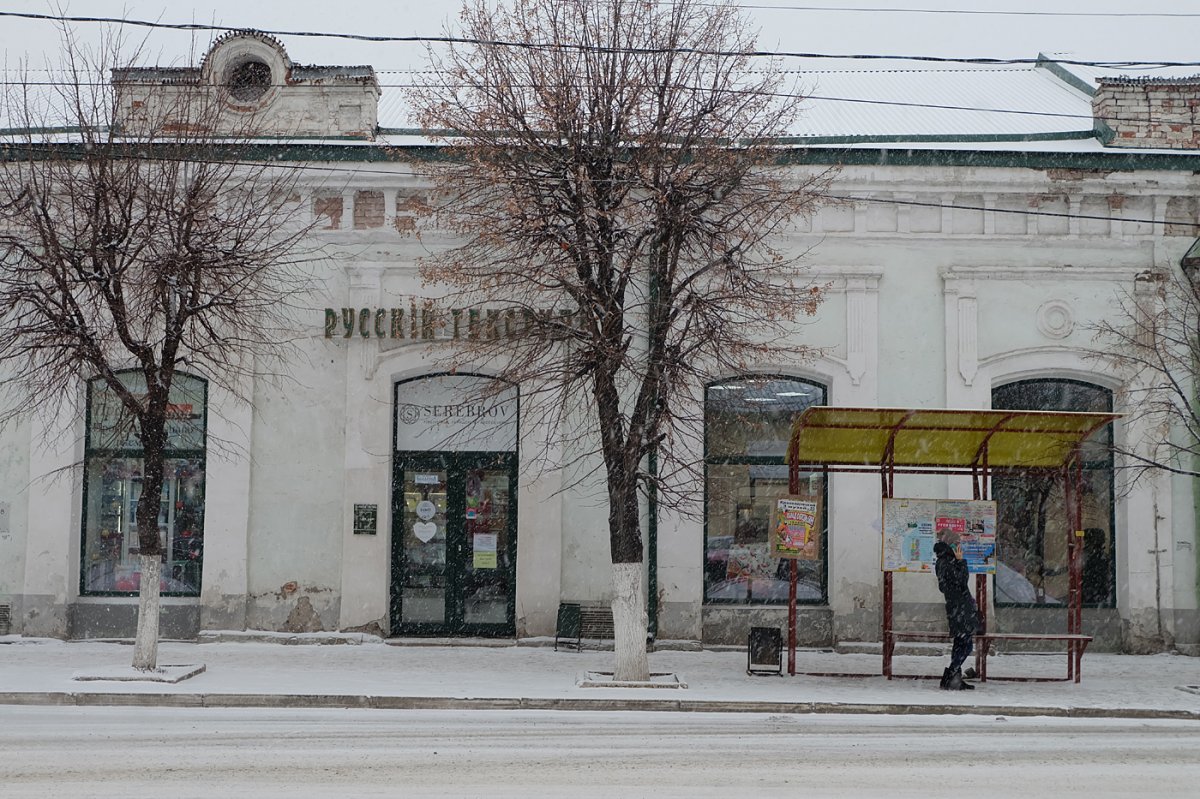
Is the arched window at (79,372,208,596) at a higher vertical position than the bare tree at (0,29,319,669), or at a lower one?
lower

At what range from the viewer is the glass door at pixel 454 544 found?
53.4 ft

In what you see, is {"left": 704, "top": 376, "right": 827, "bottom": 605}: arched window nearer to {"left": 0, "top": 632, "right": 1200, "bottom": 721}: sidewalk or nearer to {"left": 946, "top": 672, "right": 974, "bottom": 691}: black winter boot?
{"left": 0, "top": 632, "right": 1200, "bottom": 721}: sidewalk

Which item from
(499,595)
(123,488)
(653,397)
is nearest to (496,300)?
(653,397)

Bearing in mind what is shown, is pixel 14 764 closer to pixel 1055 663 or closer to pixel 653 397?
pixel 653 397

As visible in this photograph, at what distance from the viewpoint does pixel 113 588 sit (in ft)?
53.6

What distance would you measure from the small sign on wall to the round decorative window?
5.94 meters

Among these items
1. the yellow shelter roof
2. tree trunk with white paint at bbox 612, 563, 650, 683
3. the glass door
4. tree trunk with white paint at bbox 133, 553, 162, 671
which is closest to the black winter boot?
the yellow shelter roof

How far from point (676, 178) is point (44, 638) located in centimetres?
1023

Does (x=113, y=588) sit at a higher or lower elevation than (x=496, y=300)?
lower

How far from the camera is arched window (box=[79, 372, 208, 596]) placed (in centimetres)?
1631

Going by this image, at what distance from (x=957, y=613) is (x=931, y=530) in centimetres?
137

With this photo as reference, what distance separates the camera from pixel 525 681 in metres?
13.1

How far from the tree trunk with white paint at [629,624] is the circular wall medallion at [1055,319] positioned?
22.4 ft

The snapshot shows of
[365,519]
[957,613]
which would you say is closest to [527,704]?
[957,613]
